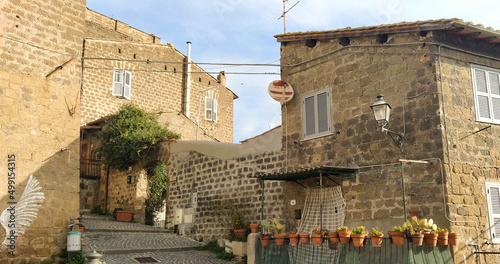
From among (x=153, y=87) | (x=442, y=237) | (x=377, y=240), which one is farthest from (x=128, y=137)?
(x=442, y=237)

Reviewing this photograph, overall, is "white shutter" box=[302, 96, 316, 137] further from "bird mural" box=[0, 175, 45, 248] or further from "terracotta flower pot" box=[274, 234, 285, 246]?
"bird mural" box=[0, 175, 45, 248]

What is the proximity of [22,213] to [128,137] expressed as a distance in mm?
7805

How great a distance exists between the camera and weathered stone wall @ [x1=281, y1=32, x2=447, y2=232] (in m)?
10.1

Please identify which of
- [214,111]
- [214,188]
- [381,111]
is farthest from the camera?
[214,111]

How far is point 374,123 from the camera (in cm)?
1109

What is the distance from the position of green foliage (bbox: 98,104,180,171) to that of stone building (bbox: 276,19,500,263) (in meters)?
8.11

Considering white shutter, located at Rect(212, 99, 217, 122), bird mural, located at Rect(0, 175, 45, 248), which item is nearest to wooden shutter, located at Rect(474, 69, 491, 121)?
bird mural, located at Rect(0, 175, 45, 248)

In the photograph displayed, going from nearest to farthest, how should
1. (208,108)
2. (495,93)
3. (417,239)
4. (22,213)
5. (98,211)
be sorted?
(417,239)
(22,213)
(495,93)
(98,211)
(208,108)

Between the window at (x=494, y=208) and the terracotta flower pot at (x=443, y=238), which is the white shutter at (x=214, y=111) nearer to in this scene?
the window at (x=494, y=208)

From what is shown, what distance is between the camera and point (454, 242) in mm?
9117

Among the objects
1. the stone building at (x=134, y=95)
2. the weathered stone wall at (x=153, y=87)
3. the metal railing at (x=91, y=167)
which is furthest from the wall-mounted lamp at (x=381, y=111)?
the metal railing at (x=91, y=167)

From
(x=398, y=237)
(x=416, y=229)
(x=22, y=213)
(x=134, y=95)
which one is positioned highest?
(x=134, y=95)

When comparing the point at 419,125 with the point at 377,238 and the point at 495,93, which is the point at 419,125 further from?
the point at 377,238

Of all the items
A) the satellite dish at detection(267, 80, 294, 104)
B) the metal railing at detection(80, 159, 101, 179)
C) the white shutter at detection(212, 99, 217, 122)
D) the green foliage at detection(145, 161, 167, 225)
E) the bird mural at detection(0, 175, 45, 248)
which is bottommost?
the bird mural at detection(0, 175, 45, 248)
